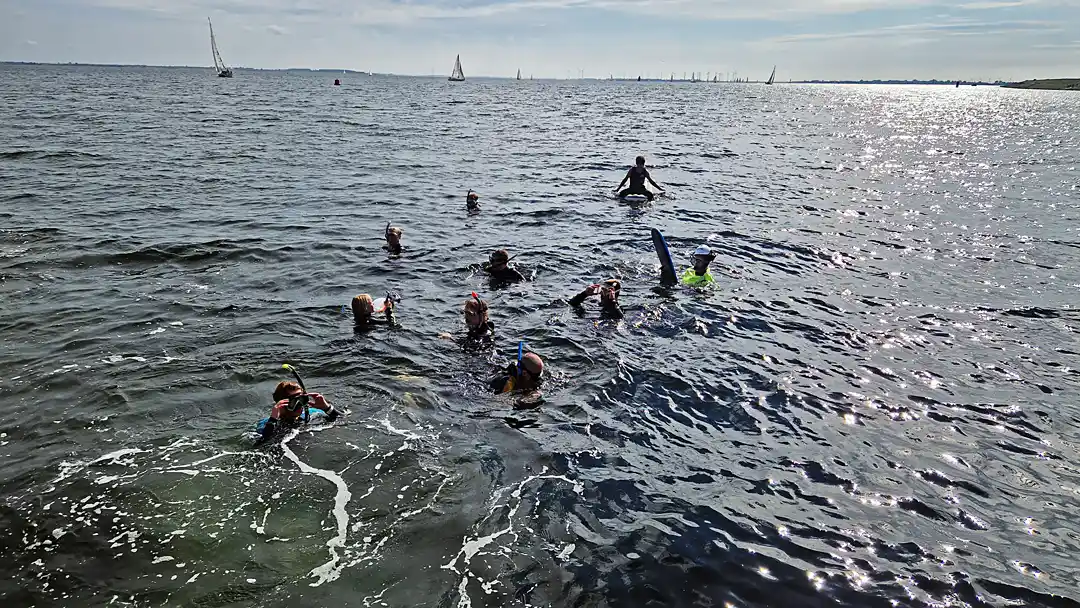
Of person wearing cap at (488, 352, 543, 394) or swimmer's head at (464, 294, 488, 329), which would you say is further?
swimmer's head at (464, 294, 488, 329)

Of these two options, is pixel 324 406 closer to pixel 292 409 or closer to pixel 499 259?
pixel 292 409

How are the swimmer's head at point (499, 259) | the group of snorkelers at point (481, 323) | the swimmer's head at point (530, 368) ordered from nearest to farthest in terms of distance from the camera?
1. the group of snorkelers at point (481, 323)
2. the swimmer's head at point (530, 368)
3. the swimmer's head at point (499, 259)

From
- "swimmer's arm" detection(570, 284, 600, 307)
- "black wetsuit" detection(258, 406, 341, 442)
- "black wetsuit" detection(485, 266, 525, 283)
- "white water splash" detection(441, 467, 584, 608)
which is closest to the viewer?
"white water splash" detection(441, 467, 584, 608)

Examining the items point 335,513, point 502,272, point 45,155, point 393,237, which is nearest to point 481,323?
point 502,272

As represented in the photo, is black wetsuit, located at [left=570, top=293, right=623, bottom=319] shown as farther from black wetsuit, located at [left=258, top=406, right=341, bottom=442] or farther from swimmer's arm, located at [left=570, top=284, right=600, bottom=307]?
black wetsuit, located at [left=258, top=406, right=341, bottom=442]

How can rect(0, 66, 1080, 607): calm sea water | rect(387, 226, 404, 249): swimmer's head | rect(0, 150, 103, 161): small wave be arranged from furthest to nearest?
rect(0, 150, 103, 161): small wave → rect(387, 226, 404, 249): swimmer's head → rect(0, 66, 1080, 607): calm sea water

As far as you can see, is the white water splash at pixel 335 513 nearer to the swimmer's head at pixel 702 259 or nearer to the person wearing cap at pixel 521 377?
the person wearing cap at pixel 521 377

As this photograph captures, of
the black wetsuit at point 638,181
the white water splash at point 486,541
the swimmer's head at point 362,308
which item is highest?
the black wetsuit at point 638,181

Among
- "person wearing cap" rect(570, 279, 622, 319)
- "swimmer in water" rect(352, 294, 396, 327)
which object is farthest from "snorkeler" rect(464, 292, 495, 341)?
"person wearing cap" rect(570, 279, 622, 319)

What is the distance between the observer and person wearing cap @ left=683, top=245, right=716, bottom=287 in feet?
50.3

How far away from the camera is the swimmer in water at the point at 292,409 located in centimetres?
888

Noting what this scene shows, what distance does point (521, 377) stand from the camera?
10305mm

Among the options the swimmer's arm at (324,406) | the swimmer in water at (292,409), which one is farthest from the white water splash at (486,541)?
the swimmer in water at (292,409)

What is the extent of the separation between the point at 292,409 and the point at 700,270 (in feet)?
34.4
